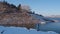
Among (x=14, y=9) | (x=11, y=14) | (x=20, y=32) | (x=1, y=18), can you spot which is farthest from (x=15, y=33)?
(x=1, y=18)

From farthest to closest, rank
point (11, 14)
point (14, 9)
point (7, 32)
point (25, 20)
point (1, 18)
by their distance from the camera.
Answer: point (25, 20) < point (1, 18) < point (11, 14) < point (14, 9) < point (7, 32)

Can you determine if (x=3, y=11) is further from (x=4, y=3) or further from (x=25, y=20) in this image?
(x=25, y=20)

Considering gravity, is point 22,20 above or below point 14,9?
below

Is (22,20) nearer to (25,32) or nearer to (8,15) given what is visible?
(8,15)

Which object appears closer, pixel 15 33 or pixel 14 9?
pixel 15 33

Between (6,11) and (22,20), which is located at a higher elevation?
(6,11)

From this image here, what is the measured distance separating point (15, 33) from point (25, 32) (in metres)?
0.52

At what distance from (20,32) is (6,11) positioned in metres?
17.1

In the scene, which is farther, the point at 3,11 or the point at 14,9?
A: the point at 3,11

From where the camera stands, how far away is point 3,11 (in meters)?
24.5

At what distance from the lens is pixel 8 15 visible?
2409cm

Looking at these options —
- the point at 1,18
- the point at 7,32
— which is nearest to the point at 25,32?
the point at 7,32

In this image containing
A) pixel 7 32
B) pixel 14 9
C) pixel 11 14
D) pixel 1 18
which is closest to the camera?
pixel 7 32

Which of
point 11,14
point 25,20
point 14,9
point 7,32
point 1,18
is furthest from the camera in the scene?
point 25,20
